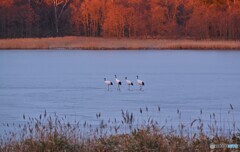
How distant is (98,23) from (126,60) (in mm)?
20173

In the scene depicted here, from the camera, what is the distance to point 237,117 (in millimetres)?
9461

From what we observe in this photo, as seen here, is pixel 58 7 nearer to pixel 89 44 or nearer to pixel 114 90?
pixel 89 44

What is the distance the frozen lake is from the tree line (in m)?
17.5

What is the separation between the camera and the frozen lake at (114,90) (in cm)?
1051

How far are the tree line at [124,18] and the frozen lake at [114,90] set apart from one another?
1753cm

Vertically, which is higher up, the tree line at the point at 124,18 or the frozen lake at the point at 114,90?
the tree line at the point at 124,18

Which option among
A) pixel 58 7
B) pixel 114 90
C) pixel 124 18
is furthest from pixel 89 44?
pixel 114 90

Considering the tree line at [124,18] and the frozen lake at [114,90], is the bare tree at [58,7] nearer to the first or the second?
the tree line at [124,18]

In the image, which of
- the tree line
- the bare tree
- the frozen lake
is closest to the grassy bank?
the tree line

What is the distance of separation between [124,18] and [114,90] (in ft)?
92.1

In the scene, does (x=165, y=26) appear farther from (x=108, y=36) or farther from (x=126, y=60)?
(x=126, y=60)

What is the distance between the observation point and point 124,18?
4209cm

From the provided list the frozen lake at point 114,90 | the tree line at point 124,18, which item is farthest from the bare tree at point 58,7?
the frozen lake at point 114,90

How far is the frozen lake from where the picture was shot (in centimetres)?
1051
